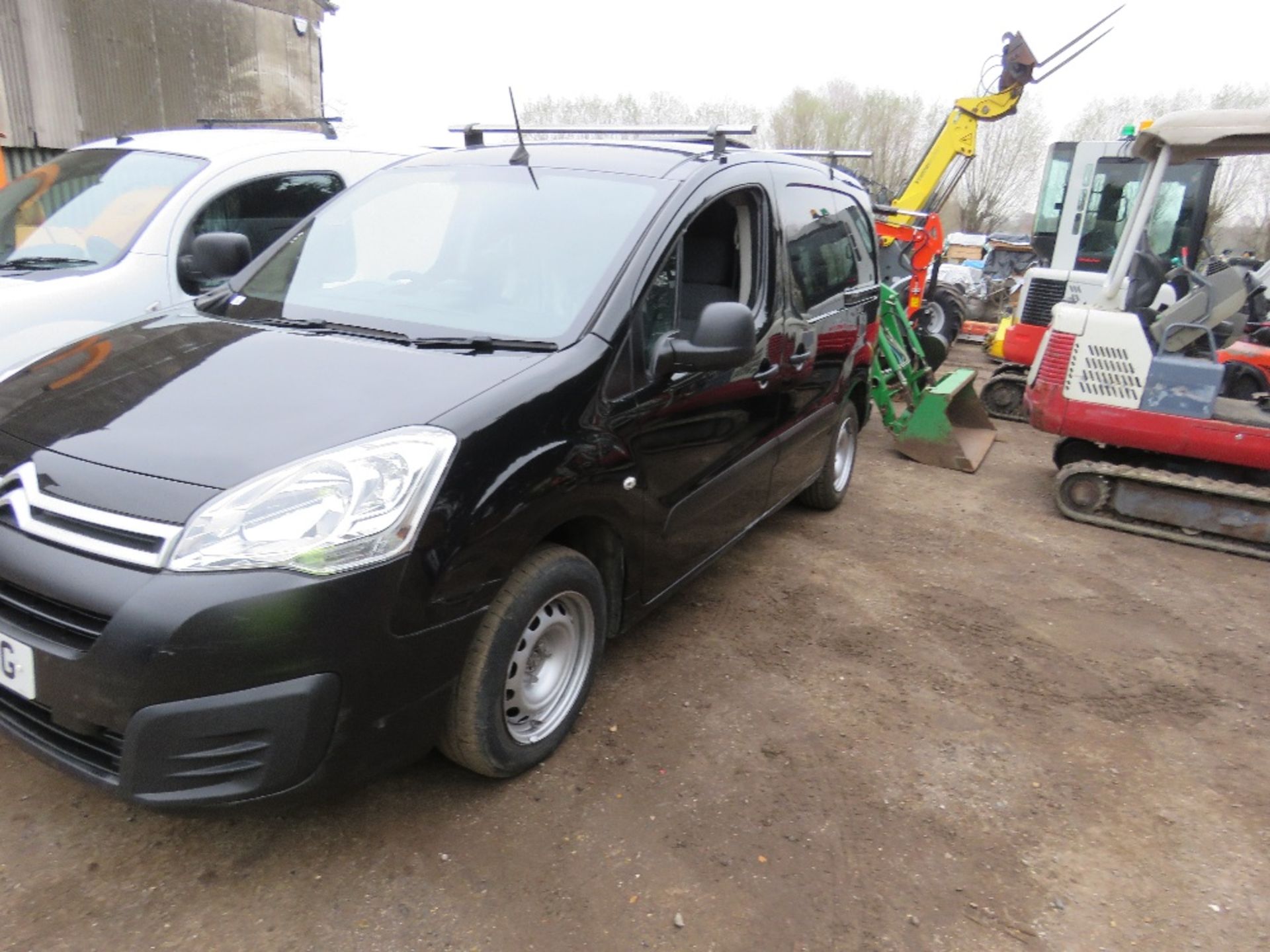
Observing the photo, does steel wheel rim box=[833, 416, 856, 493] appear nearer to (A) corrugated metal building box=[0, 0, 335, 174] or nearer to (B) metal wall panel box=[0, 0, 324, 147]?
(A) corrugated metal building box=[0, 0, 335, 174]

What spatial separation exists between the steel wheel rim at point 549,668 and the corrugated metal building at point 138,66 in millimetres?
13985

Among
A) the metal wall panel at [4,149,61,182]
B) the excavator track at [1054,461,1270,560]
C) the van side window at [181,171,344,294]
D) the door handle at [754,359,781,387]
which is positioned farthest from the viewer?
the metal wall panel at [4,149,61,182]

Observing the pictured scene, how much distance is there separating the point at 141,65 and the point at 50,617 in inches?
627

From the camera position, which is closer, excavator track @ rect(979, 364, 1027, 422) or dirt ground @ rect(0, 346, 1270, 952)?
dirt ground @ rect(0, 346, 1270, 952)

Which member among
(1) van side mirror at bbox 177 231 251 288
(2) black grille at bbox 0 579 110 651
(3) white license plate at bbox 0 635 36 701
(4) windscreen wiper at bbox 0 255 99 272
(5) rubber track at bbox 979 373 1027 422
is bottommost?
(5) rubber track at bbox 979 373 1027 422

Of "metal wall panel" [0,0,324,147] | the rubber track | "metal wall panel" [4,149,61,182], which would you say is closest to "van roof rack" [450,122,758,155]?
the rubber track

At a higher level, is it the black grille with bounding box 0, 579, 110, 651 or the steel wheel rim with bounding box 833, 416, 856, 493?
the black grille with bounding box 0, 579, 110, 651

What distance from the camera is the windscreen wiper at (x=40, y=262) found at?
470 centimetres

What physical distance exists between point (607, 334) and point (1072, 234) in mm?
10643

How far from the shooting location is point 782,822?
2.83 metres

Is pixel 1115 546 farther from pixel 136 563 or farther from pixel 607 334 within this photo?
A: pixel 136 563

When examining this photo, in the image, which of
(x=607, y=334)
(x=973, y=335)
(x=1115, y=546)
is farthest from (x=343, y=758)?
(x=973, y=335)

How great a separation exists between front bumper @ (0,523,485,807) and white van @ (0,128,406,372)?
89.8 inches

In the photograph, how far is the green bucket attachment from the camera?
7238 millimetres
